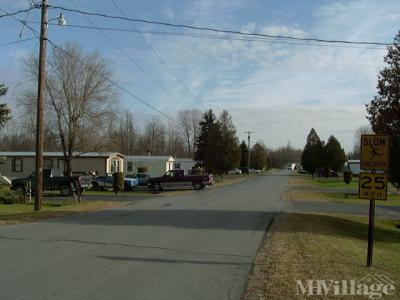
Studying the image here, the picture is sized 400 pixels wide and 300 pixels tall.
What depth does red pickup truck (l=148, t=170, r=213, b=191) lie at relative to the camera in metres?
45.8

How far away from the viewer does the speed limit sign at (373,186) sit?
35.0 ft

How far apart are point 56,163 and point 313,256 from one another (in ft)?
171

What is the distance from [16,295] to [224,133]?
65036 mm

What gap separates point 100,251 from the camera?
11562mm

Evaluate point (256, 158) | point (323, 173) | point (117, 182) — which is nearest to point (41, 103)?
point (117, 182)

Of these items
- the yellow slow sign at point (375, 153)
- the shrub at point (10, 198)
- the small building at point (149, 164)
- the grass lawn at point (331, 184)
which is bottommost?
the grass lawn at point (331, 184)

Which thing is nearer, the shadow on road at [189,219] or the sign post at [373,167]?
the sign post at [373,167]

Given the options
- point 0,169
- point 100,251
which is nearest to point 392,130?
point 100,251

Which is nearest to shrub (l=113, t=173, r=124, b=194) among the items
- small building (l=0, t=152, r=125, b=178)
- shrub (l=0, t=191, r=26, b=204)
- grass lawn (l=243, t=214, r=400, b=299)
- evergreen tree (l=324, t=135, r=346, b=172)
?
shrub (l=0, t=191, r=26, b=204)

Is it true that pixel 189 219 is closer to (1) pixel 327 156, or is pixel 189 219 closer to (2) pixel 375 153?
(2) pixel 375 153

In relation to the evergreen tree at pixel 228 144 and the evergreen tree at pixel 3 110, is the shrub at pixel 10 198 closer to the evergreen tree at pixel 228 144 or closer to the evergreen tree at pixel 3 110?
the evergreen tree at pixel 3 110

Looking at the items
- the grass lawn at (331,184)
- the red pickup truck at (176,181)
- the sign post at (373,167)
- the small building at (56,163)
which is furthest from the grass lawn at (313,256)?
the small building at (56,163)

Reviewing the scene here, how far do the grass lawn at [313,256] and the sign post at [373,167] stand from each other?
1010 millimetres

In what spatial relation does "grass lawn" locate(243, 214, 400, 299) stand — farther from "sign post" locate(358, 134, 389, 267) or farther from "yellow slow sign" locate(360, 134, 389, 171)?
"yellow slow sign" locate(360, 134, 389, 171)
